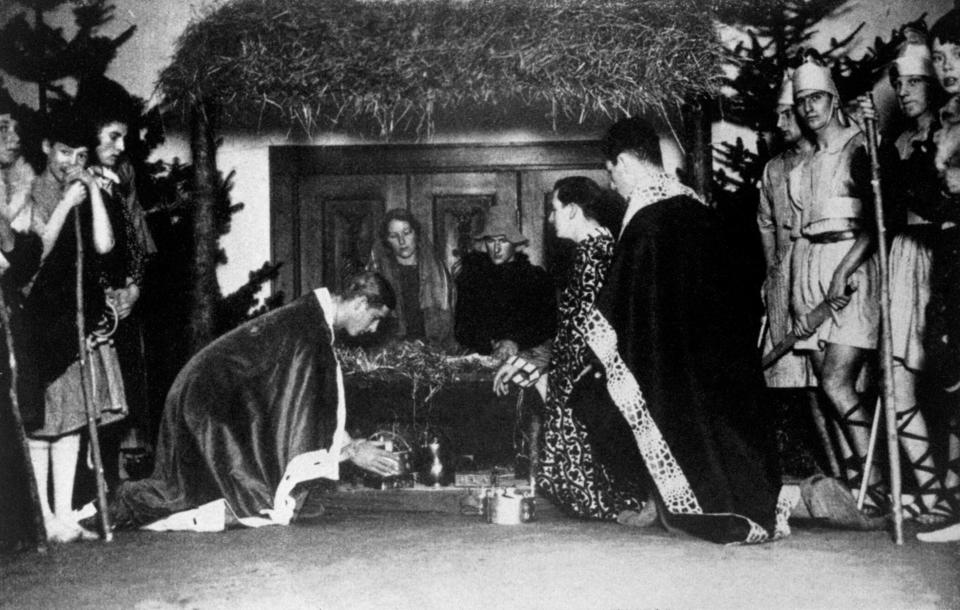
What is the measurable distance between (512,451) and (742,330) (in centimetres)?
215

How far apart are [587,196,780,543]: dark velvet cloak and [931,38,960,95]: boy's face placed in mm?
1448

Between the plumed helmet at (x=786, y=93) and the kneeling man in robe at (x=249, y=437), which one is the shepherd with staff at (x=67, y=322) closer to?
the kneeling man in robe at (x=249, y=437)

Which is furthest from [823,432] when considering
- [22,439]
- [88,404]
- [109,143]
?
[109,143]

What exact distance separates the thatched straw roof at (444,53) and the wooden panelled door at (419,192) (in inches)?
32.3

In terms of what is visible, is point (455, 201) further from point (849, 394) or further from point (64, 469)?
point (64, 469)

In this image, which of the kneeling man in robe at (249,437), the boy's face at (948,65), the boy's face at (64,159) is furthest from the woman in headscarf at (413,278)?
the boy's face at (948,65)

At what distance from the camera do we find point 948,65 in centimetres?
492

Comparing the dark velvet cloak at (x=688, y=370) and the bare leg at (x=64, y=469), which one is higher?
the dark velvet cloak at (x=688, y=370)

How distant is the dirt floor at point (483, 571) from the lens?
3701 mm

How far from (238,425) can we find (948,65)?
13.3 feet

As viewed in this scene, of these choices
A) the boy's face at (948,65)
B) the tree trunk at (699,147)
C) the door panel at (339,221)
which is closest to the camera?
the boy's face at (948,65)

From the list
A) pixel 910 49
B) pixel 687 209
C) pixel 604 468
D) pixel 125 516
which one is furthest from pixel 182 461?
pixel 910 49

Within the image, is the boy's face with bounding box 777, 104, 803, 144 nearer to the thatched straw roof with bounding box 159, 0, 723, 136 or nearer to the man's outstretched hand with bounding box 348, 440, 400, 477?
the thatched straw roof with bounding box 159, 0, 723, 136

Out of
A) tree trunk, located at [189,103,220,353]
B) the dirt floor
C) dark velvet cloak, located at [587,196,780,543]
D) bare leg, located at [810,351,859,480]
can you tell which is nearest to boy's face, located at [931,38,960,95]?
dark velvet cloak, located at [587,196,780,543]
